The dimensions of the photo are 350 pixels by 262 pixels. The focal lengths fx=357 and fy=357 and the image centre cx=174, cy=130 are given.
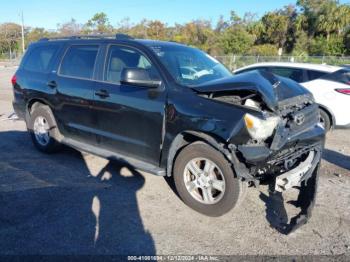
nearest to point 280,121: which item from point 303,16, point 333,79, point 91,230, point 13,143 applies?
point 91,230

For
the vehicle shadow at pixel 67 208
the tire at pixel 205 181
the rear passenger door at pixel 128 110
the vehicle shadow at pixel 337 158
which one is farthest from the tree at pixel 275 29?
the tire at pixel 205 181

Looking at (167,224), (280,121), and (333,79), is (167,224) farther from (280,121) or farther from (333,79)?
(333,79)

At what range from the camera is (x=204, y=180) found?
409cm

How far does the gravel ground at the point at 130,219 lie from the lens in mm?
3482

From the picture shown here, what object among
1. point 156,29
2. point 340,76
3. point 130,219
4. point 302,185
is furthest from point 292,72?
point 156,29

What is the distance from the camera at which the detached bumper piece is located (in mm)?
3754

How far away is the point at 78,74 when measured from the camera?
5.40m

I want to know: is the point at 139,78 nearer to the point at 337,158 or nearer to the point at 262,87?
the point at 262,87

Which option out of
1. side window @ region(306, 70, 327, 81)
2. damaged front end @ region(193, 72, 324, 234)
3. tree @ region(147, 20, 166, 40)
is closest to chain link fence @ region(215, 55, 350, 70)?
side window @ region(306, 70, 327, 81)

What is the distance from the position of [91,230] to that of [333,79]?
20.1ft

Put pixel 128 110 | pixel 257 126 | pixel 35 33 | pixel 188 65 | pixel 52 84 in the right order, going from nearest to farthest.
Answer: pixel 257 126
pixel 128 110
pixel 188 65
pixel 52 84
pixel 35 33

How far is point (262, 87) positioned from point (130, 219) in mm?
2059

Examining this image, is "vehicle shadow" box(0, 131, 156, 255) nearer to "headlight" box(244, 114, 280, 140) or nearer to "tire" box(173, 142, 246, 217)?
"tire" box(173, 142, 246, 217)

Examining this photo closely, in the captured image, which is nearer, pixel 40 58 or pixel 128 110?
pixel 128 110
